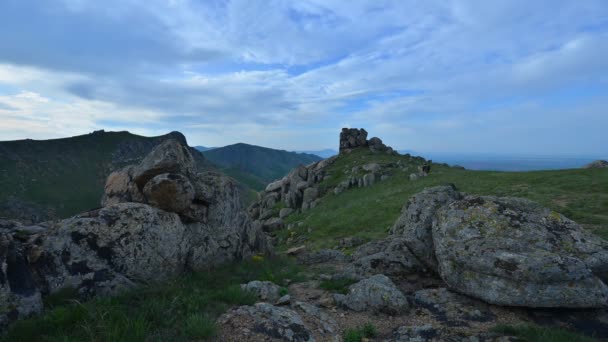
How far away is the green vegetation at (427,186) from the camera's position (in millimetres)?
26969

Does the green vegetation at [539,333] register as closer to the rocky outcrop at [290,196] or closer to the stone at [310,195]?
the rocky outcrop at [290,196]

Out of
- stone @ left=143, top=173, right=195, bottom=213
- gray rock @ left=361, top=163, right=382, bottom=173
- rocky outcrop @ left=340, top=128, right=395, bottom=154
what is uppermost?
rocky outcrop @ left=340, top=128, right=395, bottom=154

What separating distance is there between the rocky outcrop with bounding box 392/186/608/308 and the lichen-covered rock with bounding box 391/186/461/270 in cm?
6

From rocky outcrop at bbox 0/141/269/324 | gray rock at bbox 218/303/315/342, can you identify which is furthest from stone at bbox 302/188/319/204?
gray rock at bbox 218/303/315/342

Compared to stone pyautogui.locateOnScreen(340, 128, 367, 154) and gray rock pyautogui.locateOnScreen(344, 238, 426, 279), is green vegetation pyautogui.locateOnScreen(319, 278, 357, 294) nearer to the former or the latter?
gray rock pyautogui.locateOnScreen(344, 238, 426, 279)

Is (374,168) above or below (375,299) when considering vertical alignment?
above

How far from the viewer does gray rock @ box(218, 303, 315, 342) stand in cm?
877

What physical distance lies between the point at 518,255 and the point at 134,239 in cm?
1467

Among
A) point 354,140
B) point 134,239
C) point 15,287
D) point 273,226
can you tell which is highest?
point 354,140

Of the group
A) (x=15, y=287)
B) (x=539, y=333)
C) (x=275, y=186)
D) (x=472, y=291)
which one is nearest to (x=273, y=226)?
(x=275, y=186)

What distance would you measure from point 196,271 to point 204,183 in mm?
5669

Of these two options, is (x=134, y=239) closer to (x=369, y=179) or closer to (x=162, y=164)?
(x=162, y=164)

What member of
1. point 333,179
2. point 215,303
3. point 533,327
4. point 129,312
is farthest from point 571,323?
point 333,179

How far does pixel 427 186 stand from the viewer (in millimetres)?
45344
